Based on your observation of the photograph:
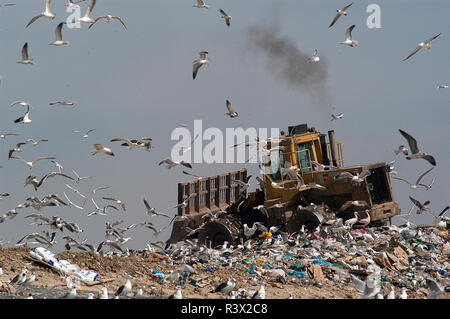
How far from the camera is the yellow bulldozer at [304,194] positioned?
47.6 ft

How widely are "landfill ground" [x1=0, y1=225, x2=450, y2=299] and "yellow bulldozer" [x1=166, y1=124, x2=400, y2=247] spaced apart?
1.96 feet

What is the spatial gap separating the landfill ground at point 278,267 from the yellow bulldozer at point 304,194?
597mm

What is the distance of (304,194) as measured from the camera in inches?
591

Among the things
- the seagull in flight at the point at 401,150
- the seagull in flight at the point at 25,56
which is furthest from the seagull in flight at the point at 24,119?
the seagull in flight at the point at 401,150

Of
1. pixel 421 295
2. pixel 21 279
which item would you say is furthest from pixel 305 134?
pixel 21 279

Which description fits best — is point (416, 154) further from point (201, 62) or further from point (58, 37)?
point (58, 37)

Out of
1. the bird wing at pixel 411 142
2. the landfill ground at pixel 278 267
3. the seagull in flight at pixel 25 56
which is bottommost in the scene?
the landfill ground at pixel 278 267

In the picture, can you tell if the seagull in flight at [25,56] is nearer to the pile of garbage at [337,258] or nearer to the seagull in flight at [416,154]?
the pile of garbage at [337,258]

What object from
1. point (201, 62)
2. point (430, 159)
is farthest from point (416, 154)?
point (201, 62)

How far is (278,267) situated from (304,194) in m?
3.26

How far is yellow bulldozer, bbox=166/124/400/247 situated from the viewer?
14508 mm

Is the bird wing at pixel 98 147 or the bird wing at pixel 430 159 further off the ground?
the bird wing at pixel 98 147
